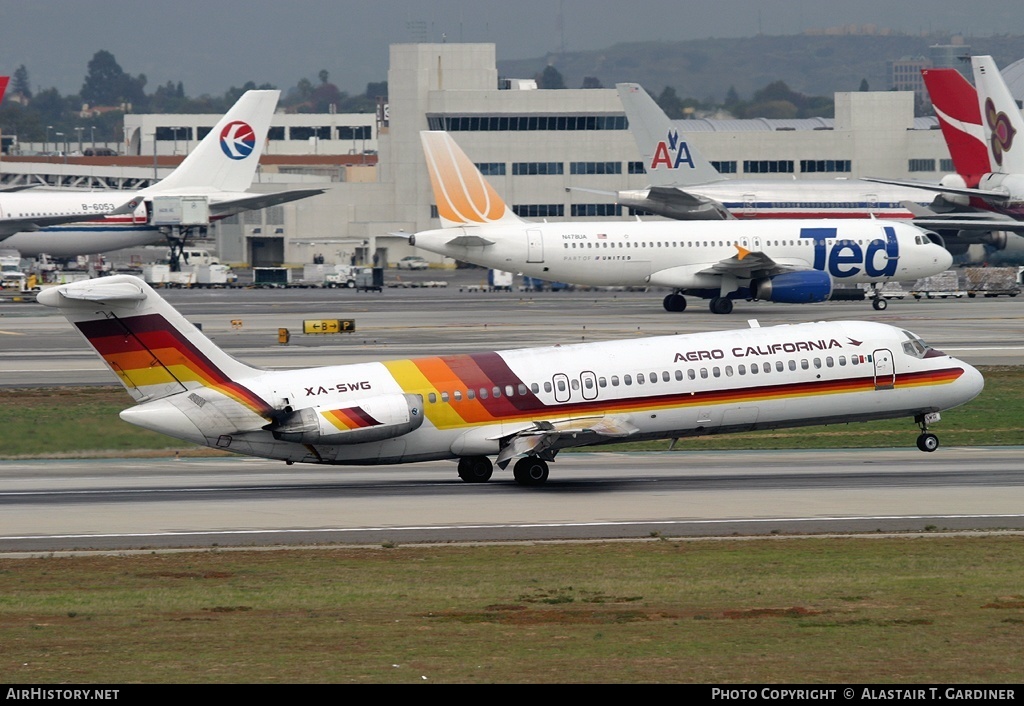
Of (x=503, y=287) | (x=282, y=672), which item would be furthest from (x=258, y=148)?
(x=282, y=672)

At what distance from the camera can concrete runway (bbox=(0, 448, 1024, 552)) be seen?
32.3m

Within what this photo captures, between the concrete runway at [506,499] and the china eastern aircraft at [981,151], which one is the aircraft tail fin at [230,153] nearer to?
the china eastern aircraft at [981,151]

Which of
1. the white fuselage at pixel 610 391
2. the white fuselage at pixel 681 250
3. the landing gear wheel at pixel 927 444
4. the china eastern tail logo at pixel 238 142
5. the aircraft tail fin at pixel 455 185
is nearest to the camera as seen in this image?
the white fuselage at pixel 610 391

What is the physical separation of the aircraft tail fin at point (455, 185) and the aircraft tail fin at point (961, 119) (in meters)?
40.2

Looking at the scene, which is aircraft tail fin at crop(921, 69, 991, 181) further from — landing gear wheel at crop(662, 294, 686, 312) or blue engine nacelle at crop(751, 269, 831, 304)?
landing gear wheel at crop(662, 294, 686, 312)

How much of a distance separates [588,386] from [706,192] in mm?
84098

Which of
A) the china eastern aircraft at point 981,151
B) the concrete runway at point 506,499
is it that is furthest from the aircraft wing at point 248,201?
the concrete runway at point 506,499

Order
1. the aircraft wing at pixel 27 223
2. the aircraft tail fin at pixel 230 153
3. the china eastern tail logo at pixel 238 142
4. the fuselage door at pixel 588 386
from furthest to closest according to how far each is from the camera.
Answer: the china eastern tail logo at pixel 238 142
the aircraft tail fin at pixel 230 153
the aircraft wing at pixel 27 223
the fuselage door at pixel 588 386

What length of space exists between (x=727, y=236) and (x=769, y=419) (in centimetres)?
5253

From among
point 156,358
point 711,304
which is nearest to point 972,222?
point 711,304

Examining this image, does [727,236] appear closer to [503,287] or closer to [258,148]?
[503,287]

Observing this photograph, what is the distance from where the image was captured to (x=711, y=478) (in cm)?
4012

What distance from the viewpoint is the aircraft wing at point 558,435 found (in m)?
38.2

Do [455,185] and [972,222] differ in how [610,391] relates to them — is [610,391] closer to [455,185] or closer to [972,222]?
[455,185]
